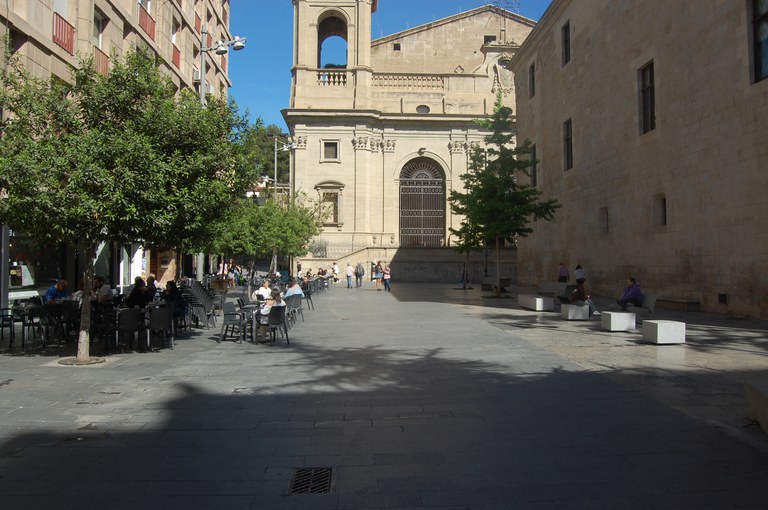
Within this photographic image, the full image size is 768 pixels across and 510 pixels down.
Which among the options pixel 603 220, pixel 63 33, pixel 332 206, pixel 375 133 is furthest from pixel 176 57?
pixel 375 133

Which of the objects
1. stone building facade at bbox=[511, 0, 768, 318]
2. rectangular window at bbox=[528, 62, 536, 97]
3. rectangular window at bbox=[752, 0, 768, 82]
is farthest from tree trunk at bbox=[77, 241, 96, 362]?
rectangular window at bbox=[528, 62, 536, 97]

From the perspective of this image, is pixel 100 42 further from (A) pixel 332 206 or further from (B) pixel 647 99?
(A) pixel 332 206

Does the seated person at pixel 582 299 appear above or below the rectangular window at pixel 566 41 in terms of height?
below

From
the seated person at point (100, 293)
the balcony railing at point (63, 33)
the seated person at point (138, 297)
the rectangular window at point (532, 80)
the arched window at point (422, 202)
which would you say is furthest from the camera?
the arched window at point (422, 202)

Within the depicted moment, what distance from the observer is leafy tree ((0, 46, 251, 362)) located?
27.1 feet

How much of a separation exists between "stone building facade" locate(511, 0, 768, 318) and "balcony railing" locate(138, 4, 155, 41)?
17580 millimetres

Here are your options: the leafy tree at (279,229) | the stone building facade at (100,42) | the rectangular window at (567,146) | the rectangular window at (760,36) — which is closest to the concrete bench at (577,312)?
the rectangular window at (760,36)

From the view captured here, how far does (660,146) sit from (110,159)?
16.4m

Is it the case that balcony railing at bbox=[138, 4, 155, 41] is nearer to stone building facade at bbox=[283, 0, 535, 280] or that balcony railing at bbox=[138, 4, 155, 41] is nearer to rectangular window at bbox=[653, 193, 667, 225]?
rectangular window at bbox=[653, 193, 667, 225]

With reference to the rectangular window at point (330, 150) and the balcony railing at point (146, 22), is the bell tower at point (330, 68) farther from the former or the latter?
the balcony railing at point (146, 22)

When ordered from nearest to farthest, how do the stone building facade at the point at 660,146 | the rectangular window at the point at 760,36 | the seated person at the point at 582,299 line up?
the rectangular window at the point at 760,36 < the stone building facade at the point at 660,146 < the seated person at the point at 582,299

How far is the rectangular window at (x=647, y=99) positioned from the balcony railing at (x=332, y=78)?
29.0 metres

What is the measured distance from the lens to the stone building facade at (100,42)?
14.7 meters

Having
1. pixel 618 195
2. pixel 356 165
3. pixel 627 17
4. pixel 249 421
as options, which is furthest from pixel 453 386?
pixel 356 165
